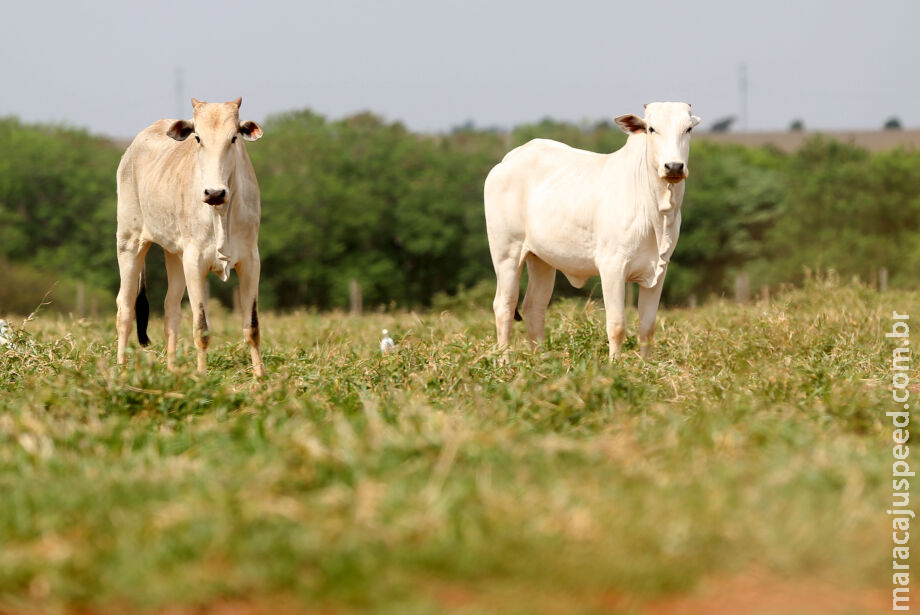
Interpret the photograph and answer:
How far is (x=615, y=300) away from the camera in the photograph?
29.5 feet

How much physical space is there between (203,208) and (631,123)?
141 inches

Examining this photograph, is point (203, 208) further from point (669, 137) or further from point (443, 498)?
point (443, 498)

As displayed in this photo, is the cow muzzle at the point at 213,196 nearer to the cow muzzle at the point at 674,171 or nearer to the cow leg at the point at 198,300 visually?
the cow leg at the point at 198,300

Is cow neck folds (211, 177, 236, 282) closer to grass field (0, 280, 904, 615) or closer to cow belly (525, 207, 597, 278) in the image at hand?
grass field (0, 280, 904, 615)

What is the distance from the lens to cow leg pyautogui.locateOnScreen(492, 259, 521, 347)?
1027cm

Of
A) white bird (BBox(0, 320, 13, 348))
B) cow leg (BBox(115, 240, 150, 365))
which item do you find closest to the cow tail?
cow leg (BBox(115, 240, 150, 365))

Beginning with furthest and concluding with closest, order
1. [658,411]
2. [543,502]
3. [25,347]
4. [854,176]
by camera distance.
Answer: [854,176] → [25,347] → [658,411] → [543,502]

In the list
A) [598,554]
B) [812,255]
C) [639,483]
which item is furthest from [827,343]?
[812,255]

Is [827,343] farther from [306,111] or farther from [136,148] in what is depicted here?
[306,111]

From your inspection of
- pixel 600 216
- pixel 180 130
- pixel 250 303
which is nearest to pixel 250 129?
pixel 180 130

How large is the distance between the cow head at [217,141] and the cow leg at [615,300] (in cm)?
303

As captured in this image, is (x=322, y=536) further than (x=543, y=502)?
No

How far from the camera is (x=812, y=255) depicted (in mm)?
59781

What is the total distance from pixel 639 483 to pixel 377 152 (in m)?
67.5
